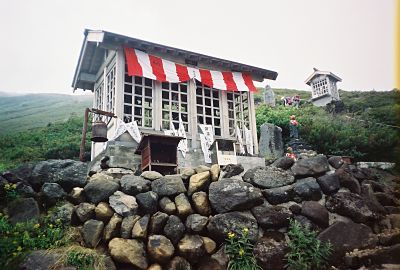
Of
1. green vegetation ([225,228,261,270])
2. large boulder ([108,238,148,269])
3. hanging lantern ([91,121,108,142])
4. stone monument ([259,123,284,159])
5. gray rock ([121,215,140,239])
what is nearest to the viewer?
large boulder ([108,238,148,269])

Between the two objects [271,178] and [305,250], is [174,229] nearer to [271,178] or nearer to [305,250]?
[305,250]

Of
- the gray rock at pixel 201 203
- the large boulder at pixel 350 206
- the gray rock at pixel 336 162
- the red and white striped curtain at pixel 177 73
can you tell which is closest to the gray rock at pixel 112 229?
the gray rock at pixel 201 203

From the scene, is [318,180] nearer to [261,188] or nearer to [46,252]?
[261,188]

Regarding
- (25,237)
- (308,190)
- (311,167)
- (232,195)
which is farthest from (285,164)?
(25,237)

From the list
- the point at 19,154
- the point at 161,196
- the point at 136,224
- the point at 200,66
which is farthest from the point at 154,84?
the point at 19,154

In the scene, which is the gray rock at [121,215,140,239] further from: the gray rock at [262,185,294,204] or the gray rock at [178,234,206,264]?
the gray rock at [262,185,294,204]

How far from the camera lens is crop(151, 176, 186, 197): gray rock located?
736 centimetres

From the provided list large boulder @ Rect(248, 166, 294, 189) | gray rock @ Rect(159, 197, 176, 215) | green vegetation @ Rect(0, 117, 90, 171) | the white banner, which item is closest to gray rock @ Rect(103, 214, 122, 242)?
gray rock @ Rect(159, 197, 176, 215)

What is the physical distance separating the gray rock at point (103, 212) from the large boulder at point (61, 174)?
0.93 m

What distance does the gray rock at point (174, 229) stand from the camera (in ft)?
21.5

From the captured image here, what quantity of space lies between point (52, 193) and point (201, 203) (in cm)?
328

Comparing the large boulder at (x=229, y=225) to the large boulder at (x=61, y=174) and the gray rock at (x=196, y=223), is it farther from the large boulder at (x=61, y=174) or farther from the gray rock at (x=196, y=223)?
the large boulder at (x=61, y=174)

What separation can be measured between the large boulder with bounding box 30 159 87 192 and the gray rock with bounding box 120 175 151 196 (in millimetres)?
943

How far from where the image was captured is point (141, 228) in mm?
6473
